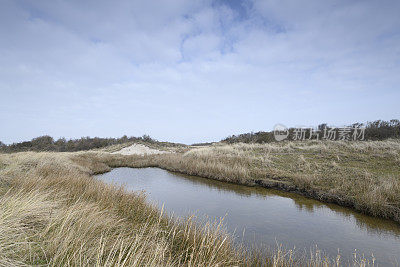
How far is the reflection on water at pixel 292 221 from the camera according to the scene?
5.01 m

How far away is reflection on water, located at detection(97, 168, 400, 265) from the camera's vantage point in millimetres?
5012

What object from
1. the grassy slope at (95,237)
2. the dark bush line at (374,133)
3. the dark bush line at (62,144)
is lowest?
the dark bush line at (62,144)

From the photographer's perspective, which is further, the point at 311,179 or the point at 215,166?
the point at 215,166

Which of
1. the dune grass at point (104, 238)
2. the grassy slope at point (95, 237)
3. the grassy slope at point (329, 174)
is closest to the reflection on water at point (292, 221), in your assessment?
the grassy slope at point (329, 174)

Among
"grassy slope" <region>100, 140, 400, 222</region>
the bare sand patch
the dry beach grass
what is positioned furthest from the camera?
the bare sand patch

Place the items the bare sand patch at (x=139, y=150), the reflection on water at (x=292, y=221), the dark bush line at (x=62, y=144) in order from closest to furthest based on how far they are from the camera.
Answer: the reflection on water at (x=292, y=221)
the dark bush line at (x=62, y=144)
the bare sand patch at (x=139, y=150)

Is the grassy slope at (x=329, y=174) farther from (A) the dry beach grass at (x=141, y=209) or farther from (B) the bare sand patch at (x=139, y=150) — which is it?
(B) the bare sand patch at (x=139, y=150)

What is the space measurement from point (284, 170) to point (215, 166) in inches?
203

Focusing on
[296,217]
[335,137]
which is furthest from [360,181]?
[335,137]

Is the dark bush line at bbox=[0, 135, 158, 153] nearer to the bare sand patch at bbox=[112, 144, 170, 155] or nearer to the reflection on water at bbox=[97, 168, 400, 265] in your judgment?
the bare sand patch at bbox=[112, 144, 170, 155]

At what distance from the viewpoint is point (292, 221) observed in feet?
21.6

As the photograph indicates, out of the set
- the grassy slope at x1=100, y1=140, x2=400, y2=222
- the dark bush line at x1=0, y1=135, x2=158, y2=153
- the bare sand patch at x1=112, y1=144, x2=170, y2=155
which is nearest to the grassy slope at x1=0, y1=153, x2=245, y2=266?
the grassy slope at x1=100, y1=140, x2=400, y2=222

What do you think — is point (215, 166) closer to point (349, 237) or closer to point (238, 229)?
point (238, 229)

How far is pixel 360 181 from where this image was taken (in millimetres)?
8953
